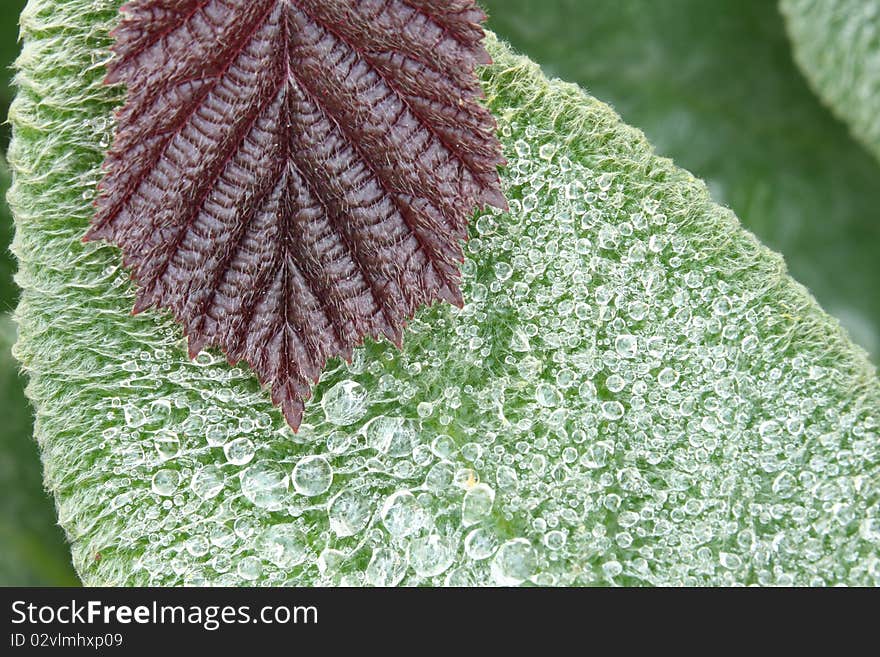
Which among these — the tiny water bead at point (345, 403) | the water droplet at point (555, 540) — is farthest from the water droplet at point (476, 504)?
the tiny water bead at point (345, 403)

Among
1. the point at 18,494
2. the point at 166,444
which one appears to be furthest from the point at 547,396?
the point at 18,494

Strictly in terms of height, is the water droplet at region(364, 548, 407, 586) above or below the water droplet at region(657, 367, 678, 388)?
below

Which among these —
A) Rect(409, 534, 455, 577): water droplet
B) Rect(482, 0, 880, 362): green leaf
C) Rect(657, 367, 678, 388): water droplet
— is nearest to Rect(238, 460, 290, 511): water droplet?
Rect(409, 534, 455, 577): water droplet

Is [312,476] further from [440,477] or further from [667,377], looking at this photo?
[667,377]

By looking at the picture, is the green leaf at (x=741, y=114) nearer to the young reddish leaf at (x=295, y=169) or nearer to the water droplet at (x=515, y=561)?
the young reddish leaf at (x=295, y=169)

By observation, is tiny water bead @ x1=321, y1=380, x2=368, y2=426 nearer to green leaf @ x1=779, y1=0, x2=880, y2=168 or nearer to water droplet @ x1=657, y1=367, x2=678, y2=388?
water droplet @ x1=657, y1=367, x2=678, y2=388
